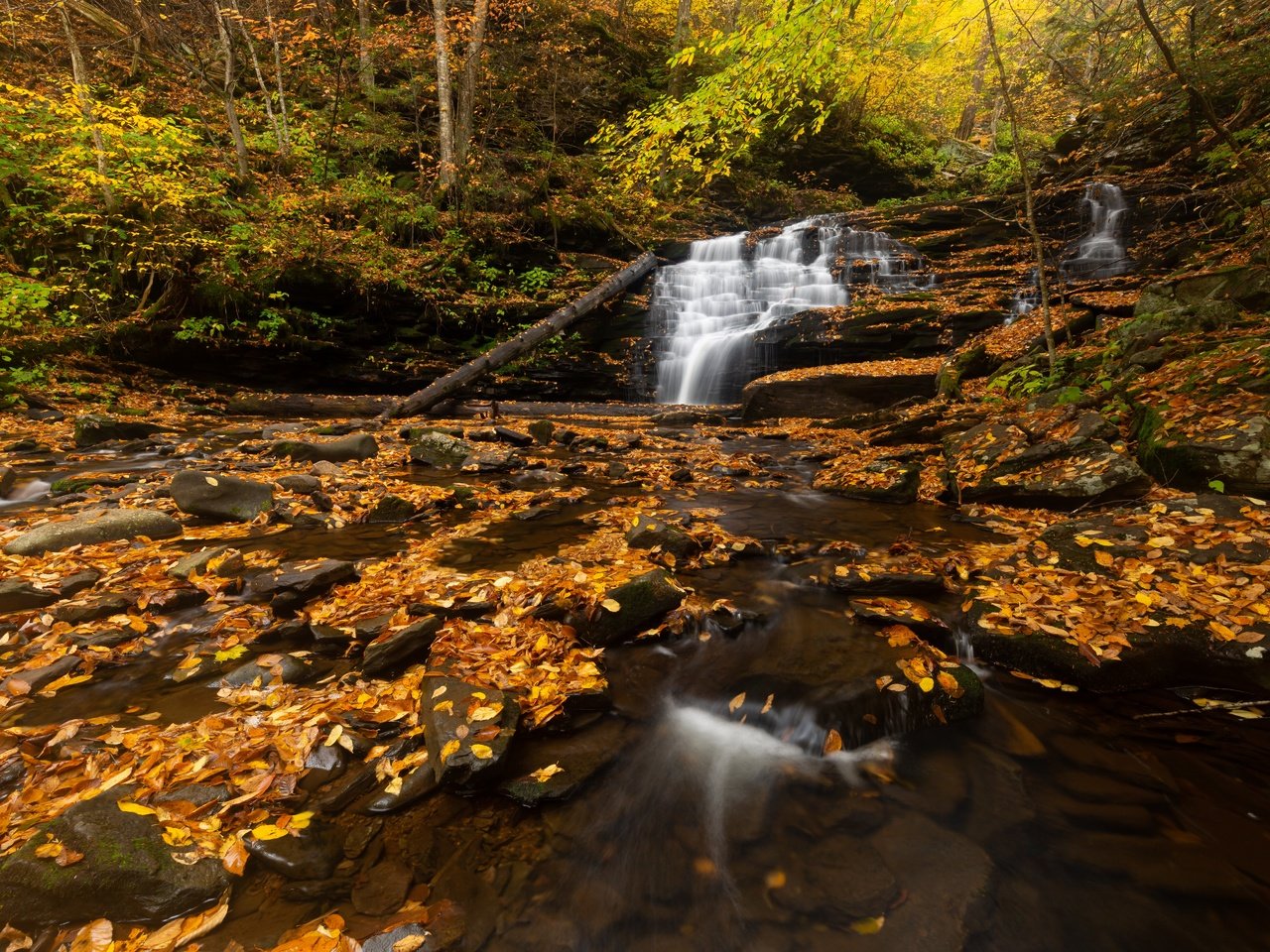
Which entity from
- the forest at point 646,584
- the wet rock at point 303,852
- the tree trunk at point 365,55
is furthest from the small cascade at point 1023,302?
the tree trunk at point 365,55

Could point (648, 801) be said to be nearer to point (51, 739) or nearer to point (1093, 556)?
point (51, 739)

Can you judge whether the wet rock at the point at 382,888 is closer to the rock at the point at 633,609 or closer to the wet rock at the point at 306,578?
the rock at the point at 633,609

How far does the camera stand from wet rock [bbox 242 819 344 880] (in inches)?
77.5

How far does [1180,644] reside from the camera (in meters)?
3.00

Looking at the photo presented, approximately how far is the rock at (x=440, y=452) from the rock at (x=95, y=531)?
331 cm

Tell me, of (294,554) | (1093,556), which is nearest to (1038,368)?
(1093,556)

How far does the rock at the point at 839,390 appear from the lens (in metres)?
11.8

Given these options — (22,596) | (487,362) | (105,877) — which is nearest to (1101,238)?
(487,362)

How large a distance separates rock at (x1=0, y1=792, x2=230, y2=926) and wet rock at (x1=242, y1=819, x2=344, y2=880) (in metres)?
0.12

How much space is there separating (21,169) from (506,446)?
1260 cm

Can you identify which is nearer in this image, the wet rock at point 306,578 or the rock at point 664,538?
the wet rock at point 306,578

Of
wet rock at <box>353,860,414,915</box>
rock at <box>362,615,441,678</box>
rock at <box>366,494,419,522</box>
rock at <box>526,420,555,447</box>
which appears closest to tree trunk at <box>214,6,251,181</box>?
rock at <box>526,420,555,447</box>

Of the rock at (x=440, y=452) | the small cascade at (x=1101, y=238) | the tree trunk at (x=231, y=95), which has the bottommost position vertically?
the rock at (x=440, y=452)

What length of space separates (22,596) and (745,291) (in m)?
17.4
